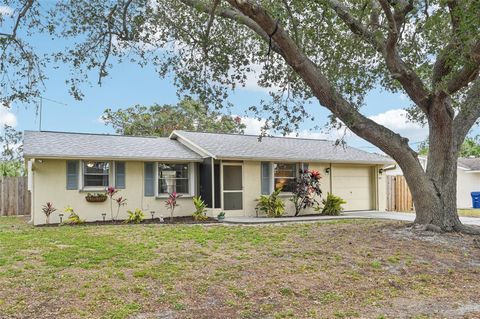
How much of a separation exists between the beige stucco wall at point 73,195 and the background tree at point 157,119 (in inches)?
513

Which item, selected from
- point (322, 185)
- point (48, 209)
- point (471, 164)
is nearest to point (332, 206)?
point (322, 185)

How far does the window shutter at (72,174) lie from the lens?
14117mm

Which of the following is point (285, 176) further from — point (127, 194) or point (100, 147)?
point (100, 147)

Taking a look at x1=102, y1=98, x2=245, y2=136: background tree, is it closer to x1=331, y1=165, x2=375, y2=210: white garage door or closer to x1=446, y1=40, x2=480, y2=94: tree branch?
x1=331, y1=165, x2=375, y2=210: white garage door

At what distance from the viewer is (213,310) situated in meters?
5.20

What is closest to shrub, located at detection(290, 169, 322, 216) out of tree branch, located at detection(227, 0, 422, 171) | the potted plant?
the potted plant

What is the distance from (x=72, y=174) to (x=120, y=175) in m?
1.56

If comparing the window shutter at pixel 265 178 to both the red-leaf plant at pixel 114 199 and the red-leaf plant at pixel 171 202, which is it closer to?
the red-leaf plant at pixel 171 202

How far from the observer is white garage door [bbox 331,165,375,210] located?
18.2 meters

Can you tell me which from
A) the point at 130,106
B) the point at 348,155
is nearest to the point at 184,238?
the point at 348,155

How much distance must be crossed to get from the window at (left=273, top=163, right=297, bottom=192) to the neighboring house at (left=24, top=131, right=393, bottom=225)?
0.13ft

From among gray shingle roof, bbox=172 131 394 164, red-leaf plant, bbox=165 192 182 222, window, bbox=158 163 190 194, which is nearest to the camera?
red-leaf plant, bbox=165 192 182 222

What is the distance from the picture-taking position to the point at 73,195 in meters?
14.1

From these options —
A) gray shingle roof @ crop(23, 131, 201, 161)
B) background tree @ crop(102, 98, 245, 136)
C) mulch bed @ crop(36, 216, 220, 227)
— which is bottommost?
mulch bed @ crop(36, 216, 220, 227)
